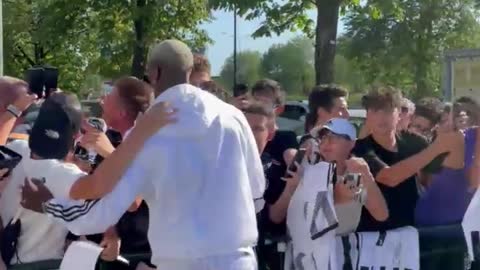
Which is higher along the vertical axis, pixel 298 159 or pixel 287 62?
pixel 298 159

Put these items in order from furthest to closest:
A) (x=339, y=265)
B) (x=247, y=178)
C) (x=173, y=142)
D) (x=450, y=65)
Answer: (x=450, y=65) → (x=339, y=265) → (x=247, y=178) → (x=173, y=142)

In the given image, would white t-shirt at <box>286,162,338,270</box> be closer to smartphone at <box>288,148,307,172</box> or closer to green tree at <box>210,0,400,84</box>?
smartphone at <box>288,148,307,172</box>

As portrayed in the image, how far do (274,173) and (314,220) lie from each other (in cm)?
61

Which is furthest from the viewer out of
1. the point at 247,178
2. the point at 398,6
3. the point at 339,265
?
the point at 398,6

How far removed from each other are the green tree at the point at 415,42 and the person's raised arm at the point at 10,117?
34.9m

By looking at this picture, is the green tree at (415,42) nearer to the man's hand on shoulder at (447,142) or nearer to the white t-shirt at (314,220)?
the man's hand on shoulder at (447,142)

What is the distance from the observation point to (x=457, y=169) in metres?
5.26

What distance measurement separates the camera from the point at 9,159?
163 inches

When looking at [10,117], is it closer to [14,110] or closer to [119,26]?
[14,110]

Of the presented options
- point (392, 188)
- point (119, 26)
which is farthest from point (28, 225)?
point (119, 26)

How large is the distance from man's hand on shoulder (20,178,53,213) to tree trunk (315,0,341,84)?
1574cm

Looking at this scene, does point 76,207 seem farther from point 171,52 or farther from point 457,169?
point 457,169

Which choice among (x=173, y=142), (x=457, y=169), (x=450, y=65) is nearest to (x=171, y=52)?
(x=173, y=142)

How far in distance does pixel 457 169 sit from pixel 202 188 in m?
2.28
